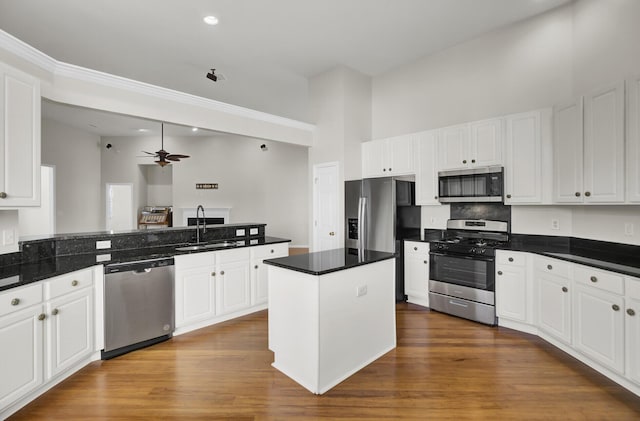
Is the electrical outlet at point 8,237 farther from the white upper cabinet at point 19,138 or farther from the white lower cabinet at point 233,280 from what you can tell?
the white lower cabinet at point 233,280

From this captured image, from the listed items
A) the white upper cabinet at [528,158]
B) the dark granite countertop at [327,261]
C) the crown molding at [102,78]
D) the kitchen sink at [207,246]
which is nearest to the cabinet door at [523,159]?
the white upper cabinet at [528,158]

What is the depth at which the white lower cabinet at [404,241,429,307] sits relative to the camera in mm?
3990

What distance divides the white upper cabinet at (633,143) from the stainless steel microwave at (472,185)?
112 cm

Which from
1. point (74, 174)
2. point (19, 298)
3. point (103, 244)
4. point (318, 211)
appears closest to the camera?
point (19, 298)

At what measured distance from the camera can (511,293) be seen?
328 cm

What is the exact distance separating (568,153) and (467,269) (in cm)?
153

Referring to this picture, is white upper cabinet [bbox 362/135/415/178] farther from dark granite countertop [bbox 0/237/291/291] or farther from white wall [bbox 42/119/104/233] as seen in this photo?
white wall [bbox 42/119/104/233]

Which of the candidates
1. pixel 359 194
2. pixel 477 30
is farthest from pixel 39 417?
pixel 477 30

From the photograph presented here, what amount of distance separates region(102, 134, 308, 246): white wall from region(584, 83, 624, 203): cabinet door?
21.9 ft

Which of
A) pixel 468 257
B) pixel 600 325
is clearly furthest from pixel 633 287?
pixel 468 257

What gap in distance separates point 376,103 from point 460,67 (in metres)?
1.34

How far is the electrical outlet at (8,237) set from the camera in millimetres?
2516

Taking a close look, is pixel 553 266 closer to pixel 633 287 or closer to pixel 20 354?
pixel 633 287

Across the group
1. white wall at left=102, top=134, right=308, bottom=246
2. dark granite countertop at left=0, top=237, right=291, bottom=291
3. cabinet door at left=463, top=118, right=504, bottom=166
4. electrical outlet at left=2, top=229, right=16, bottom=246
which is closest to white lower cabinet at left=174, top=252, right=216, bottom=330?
dark granite countertop at left=0, top=237, right=291, bottom=291
